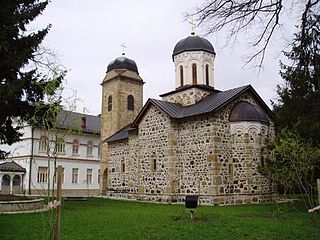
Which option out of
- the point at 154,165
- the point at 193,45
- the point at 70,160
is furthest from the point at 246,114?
the point at 70,160

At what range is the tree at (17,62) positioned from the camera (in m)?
12.8

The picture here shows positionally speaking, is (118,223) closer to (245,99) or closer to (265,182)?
(265,182)

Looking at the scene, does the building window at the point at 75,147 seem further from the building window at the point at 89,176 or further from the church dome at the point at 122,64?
the church dome at the point at 122,64

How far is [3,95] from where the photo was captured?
12.0 m

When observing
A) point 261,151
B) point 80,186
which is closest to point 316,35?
point 261,151

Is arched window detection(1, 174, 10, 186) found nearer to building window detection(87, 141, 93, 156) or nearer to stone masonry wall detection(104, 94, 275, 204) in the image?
building window detection(87, 141, 93, 156)

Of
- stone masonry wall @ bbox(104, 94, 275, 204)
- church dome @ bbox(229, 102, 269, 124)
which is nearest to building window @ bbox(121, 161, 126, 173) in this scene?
stone masonry wall @ bbox(104, 94, 275, 204)

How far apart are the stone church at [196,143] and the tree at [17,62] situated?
9.08 meters

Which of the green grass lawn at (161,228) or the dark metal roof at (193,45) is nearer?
the green grass lawn at (161,228)

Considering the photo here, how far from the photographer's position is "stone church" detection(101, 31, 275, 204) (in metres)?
19.0

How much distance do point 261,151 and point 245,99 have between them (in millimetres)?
3483

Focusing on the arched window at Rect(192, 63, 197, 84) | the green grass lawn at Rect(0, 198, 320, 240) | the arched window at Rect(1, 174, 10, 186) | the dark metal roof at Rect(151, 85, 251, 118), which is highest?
the arched window at Rect(192, 63, 197, 84)

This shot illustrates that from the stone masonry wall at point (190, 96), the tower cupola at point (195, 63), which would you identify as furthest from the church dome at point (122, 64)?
the stone masonry wall at point (190, 96)

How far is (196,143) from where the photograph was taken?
19984 millimetres
